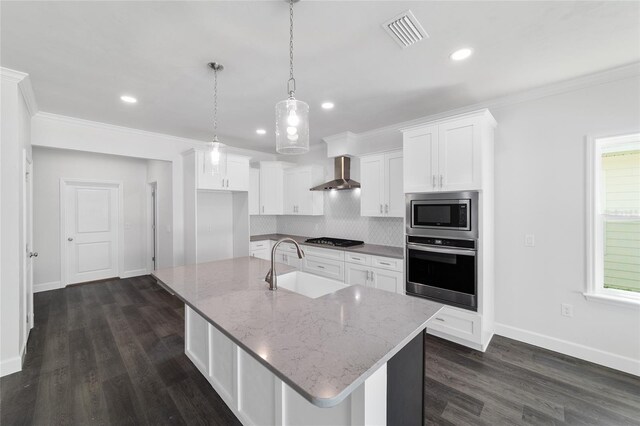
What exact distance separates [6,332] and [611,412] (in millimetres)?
4952

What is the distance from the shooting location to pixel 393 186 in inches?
144

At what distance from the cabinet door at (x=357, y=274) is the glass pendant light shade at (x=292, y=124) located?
7.81 ft

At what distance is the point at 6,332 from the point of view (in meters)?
2.37

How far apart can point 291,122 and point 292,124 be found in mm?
13

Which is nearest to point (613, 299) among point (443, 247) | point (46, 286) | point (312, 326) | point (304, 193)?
point (443, 247)

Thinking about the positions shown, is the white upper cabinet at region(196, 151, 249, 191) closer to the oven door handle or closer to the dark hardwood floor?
the dark hardwood floor

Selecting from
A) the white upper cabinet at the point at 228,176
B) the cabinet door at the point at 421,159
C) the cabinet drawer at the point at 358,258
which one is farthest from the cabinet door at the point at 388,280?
the white upper cabinet at the point at 228,176

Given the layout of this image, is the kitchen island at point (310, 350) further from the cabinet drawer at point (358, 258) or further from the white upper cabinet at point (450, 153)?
the cabinet drawer at point (358, 258)

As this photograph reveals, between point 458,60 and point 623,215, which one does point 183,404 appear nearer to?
point 458,60

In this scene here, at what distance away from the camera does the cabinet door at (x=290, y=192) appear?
512cm

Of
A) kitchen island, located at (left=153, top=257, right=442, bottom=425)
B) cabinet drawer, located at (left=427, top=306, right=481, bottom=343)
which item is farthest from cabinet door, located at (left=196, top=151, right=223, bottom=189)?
cabinet drawer, located at (left=427, top=306, right=481, bottom=343)

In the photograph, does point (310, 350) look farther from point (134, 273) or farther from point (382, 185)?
point (134, 273)

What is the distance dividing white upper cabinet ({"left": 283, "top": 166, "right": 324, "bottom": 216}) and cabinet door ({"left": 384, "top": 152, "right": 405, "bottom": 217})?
154 cm

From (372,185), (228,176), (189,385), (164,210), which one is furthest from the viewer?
(164,210)
